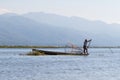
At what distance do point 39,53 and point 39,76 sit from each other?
139 ft

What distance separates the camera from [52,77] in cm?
3703

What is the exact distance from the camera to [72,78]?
36.1 metres

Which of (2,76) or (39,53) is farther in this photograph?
(39,53)

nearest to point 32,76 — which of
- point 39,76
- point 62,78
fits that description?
point 39,76

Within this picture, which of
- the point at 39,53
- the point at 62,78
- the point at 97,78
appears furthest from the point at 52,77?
the point at 39,53

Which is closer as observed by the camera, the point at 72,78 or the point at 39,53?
the point at 72,78

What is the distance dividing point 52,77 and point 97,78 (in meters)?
3.82

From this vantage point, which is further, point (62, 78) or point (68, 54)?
point (68, 54)

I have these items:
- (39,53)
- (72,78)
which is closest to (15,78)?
(72,78)

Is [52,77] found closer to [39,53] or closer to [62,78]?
[62,78]

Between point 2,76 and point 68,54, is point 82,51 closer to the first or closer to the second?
point 68,54

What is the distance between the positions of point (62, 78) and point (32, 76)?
2.98 m

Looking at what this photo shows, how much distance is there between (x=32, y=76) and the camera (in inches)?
1489

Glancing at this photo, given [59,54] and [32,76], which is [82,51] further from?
[32,76]
